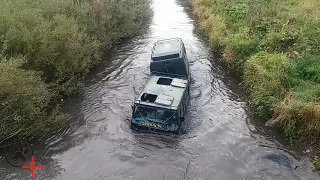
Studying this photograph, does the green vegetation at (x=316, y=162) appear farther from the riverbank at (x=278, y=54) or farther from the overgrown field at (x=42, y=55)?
the overgrown field at (x=42, y=55)

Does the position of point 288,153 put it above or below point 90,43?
below

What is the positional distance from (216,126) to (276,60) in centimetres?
476

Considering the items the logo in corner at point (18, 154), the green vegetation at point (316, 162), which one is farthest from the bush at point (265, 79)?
the logo in corner at point (18, 154)

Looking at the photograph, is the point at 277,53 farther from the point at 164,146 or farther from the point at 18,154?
the point at 18,154

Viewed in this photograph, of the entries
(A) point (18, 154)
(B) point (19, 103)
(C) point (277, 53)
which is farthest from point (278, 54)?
(A) point (18, 154)

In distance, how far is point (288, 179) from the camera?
40.9 ft

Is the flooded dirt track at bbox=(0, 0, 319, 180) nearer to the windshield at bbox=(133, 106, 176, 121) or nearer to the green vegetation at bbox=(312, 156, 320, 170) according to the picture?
the green vegetation at bbox=(312, 156, 320, 170)

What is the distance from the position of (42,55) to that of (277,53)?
1165 centimetres

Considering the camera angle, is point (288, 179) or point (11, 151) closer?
point (288, 179)

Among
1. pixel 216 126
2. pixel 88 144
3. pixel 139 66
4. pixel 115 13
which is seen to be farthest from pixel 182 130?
pixel 115 13

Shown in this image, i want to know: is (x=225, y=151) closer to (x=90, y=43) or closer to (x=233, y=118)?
(x=233, y=118)

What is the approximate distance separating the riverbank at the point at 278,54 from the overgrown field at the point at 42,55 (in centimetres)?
810

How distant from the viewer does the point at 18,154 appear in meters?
13.5

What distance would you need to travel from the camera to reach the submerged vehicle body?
14.2 metres
